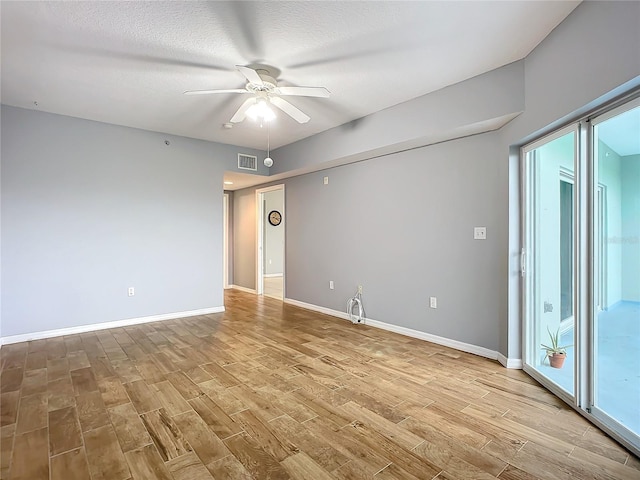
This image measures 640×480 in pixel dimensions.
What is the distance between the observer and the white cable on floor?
15.5ft

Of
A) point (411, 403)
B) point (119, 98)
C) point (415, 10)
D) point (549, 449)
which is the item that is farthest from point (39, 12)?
point (549, 449)

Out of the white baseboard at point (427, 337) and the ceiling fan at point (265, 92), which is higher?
the ceiling fan at point (265, 92)

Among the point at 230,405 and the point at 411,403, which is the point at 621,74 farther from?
the point at 230,405

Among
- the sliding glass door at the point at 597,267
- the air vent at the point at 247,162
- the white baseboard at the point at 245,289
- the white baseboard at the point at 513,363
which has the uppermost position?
the air vent at the point at 247,162

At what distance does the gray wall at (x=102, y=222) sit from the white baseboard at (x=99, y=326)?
6 cm

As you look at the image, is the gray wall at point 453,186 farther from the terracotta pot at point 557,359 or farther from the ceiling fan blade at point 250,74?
the ceiling fan blade at point 250,74

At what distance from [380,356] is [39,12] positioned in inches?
152

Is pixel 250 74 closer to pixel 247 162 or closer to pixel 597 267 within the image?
pixel 597 267

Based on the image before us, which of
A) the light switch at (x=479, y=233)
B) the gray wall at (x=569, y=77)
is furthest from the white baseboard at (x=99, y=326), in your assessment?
the gray wall at (x=569, y=77)

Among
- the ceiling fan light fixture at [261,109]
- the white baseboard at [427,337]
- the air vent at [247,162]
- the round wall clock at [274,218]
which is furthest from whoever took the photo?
the round wall clock at [274,218]

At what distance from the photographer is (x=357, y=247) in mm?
4828

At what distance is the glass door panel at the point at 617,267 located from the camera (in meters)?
1.98

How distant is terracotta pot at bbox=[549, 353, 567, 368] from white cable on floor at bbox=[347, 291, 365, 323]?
7.61 feet

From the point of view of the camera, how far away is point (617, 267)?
2.13 m
